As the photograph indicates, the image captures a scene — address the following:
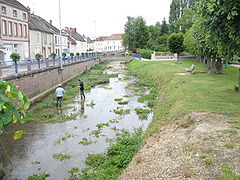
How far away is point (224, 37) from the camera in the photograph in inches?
416

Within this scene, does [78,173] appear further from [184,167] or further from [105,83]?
[105,83]

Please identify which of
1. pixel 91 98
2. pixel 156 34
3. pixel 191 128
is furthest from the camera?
pixel 156 34

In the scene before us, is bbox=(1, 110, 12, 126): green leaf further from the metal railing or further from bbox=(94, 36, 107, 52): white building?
bbox=(94, 36, 107, 52): white building

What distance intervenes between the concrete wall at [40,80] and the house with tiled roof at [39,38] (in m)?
11.2

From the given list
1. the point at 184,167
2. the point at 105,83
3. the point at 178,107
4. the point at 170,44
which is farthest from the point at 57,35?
the point at 184,167

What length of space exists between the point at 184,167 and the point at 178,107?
6.21 m

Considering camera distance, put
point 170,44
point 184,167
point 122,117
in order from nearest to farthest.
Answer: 1. point 184,167
2. point 122,117
3. point 170,44

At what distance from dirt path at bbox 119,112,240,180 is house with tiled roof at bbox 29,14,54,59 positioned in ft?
115

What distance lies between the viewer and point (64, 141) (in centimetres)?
1191

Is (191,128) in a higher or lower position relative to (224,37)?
lower

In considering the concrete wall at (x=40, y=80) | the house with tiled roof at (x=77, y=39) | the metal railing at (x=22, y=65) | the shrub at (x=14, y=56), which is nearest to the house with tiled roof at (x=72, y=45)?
the house with tiled roof at (x=77, y=39)

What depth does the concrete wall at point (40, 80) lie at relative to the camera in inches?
763

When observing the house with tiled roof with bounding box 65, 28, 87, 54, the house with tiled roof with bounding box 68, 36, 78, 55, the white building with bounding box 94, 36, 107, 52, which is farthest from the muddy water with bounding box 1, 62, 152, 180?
the white building with bounding box 94, 36, 107, 52

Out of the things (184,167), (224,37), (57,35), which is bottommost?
(184,167)
